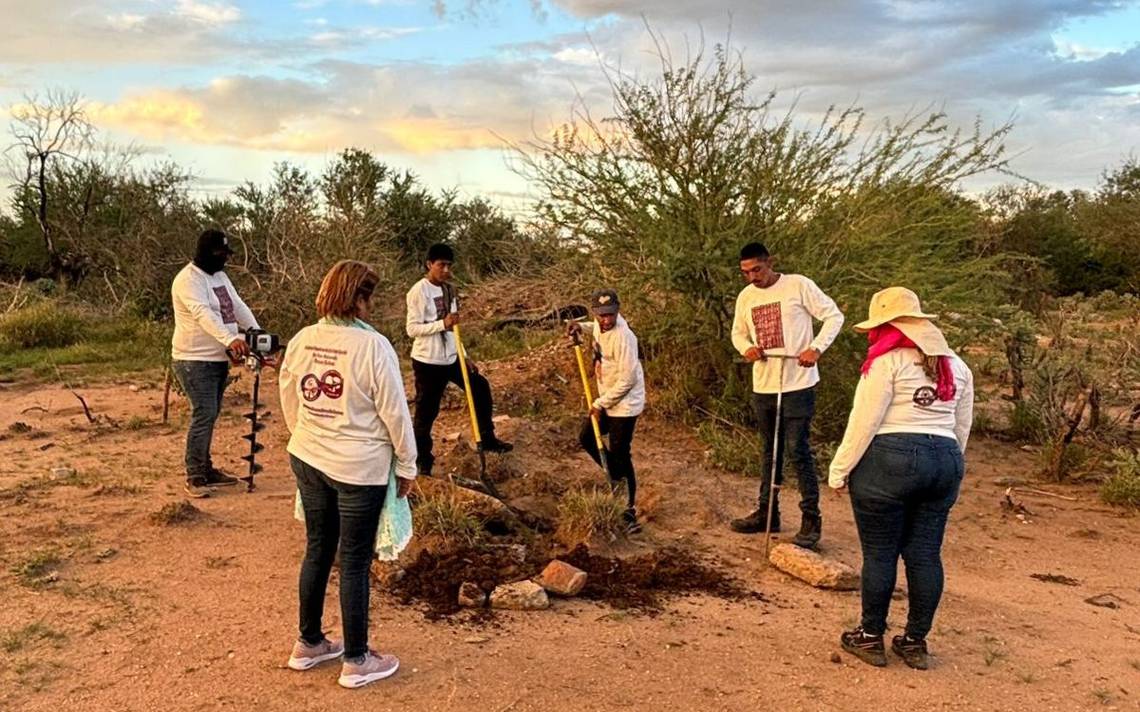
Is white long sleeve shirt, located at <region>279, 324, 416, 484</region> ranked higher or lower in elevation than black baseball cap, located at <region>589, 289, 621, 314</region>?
lower

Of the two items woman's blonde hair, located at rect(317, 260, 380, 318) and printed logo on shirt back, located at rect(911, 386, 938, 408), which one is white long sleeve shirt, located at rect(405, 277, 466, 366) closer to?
woman's blonde hair, located at rect(317, 260, 380, 318)

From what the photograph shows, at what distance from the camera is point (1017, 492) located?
757cm

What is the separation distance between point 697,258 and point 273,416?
4.75m

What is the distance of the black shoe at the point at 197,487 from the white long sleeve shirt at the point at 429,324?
1.77 m

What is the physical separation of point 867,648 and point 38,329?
13.7m

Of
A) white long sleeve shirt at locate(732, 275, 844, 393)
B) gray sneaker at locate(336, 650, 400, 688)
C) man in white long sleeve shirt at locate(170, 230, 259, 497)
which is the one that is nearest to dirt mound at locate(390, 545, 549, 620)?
gray sneaker at locate(336, 650, 400, 688)

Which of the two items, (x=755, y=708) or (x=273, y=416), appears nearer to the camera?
(x=755, y=708)

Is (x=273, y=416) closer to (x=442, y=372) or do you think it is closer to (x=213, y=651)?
(x=442, y=372)

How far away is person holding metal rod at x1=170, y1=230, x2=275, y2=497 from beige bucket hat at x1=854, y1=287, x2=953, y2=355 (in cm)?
401

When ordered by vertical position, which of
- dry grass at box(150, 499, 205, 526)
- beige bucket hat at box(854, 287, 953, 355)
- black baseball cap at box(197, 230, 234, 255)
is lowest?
dry grass at box(150, 499, 205, 526)

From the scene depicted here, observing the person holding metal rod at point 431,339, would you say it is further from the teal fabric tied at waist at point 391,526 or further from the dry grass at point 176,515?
the teal fabric tied at waist at point 391,526

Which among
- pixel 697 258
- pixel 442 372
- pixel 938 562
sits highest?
pixel 697 258

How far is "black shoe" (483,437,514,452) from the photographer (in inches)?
271

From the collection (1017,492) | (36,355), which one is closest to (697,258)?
(1017,492)
